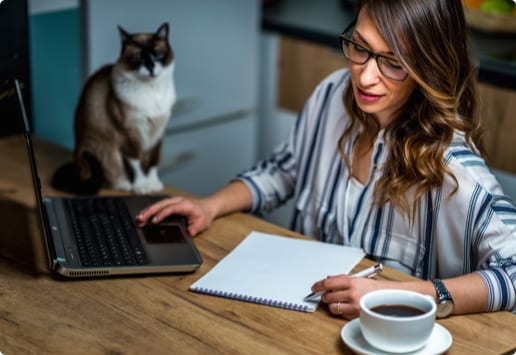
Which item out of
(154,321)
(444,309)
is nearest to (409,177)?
(444,309)

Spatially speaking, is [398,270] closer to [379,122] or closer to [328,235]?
[328,235]

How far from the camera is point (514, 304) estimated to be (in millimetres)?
1307

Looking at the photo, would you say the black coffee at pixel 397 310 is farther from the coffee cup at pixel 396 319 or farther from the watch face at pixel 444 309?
the watch face at pixel 444 309

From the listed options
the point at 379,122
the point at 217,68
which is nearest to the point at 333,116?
the point at 379,122

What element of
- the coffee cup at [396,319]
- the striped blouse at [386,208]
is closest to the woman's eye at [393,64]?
the striped blouse at [386,208]

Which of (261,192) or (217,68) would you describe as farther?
(217,68)

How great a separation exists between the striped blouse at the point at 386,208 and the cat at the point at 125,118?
0.22 metres

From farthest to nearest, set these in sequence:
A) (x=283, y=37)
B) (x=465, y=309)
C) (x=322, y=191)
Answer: (x=283, y=37)
(x=322, y=191)
(x=465, y=309)

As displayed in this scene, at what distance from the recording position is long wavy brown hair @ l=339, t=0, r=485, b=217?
1381 mm

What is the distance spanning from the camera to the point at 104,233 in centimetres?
147

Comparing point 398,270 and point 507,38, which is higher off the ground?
point 507,38

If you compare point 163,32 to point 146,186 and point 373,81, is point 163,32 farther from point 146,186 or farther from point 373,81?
point 373,81

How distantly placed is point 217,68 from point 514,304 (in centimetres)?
163

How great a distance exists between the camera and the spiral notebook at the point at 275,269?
1285 millimetres
